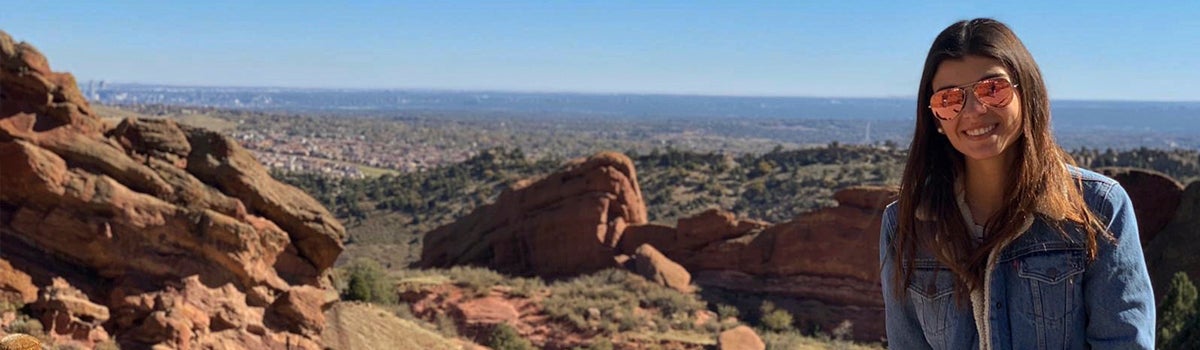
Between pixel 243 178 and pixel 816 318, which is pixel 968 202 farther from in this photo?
pixel 816 318

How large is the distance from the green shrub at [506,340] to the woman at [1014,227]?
13.4 m

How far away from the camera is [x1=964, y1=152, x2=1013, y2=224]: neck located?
2160 millimetres

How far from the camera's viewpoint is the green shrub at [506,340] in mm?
15383

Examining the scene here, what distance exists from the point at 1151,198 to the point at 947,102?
19432 millimetres

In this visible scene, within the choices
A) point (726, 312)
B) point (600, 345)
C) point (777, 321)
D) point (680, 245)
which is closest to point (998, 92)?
point (600, 345)

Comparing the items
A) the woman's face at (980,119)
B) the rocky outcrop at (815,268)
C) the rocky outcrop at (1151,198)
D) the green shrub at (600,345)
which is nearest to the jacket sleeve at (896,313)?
the woman's face at (980,119)

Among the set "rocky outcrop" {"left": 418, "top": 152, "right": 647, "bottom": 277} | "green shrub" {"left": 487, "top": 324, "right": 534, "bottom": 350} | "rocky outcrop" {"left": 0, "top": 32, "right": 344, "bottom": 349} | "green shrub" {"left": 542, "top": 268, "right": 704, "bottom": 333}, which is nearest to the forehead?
"rocky outcrop" {"left": 0, "top": 32, "right": 344, "bottom": 349}

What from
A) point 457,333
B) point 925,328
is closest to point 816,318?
point 457,333

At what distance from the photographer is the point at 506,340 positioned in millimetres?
15625

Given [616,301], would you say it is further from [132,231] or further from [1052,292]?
[1052,292]

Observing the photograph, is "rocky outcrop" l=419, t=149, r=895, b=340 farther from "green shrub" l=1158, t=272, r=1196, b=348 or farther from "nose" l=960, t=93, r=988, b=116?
"nose" l=960, t=93, r=988, b=116

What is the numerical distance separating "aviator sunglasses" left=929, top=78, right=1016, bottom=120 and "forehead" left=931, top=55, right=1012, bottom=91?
0.02m

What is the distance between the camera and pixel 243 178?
12.2 metres

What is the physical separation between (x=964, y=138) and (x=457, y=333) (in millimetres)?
15037
